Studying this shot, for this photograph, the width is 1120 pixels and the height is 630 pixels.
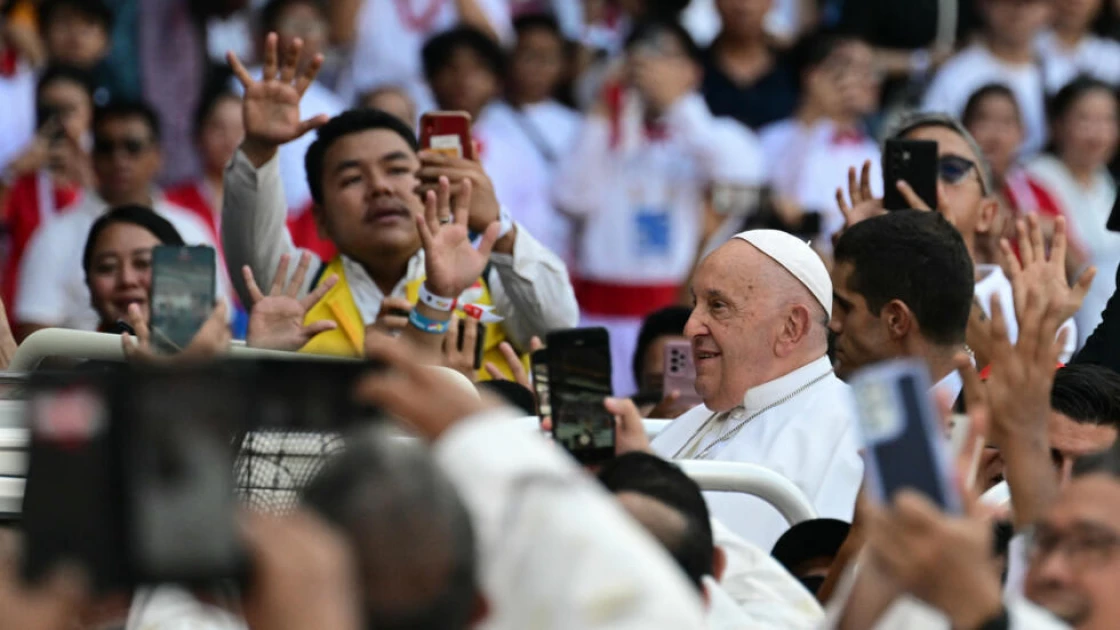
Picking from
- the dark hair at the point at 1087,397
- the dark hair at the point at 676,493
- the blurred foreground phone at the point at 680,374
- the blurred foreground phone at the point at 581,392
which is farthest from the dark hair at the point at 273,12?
the dark hair at the point at 676,493

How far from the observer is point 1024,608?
3.15 m

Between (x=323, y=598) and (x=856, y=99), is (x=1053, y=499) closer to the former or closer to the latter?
(x=323, y=598)

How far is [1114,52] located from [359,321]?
20.6ft

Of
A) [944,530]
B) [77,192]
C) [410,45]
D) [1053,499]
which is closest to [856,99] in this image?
[410,45]

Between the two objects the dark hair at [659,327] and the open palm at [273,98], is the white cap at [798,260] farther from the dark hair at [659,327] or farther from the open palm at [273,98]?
the dark hair at [659,327]

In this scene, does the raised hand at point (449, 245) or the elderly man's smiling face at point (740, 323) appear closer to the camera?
the elderly man's smiling face at point (740, 323)

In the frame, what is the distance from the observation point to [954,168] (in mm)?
7008

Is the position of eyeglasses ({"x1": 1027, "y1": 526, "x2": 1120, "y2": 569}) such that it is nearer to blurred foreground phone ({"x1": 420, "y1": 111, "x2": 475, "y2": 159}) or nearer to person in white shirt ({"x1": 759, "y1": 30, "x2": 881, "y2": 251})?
blurred foreground phone ({"x1": 420, "y1": 111, "x2": 475, "y2": 159})

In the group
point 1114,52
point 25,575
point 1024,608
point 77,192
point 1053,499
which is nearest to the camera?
point 25,575

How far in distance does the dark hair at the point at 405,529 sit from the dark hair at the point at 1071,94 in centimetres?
782

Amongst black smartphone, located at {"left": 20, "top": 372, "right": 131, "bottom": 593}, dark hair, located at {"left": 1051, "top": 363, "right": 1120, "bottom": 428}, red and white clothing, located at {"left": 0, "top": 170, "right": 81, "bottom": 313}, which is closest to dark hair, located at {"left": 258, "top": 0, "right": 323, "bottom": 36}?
red and white clothing, located at {"left": 0, "top": 170, "right": 81, "bottom": 313}

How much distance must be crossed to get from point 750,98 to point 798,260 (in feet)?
15.1

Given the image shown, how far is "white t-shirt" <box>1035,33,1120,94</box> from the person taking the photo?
1130 centimetres

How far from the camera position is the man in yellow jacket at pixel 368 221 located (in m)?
6.52
